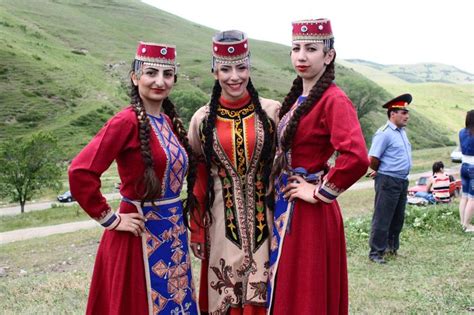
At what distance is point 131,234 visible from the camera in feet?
10.6

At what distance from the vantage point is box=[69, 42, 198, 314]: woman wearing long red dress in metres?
3.11

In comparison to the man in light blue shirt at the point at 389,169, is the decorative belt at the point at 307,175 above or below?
above

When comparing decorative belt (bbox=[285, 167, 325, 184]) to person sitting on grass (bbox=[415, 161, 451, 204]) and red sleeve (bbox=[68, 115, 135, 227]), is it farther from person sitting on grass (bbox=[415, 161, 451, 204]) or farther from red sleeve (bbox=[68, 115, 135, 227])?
person sitting on grass (bbox=[415, 161, 451, 204])

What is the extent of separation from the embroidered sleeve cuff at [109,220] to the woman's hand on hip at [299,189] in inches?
40.7

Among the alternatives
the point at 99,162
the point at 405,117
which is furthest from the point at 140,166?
the point at 405,117

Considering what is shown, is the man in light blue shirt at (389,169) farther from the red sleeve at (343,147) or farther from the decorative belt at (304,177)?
the red sleeve at (343,147)

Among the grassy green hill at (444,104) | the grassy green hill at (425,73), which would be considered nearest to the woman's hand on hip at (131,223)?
the grassy green hill at (444,104)

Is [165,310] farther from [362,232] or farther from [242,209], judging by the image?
[362,232]

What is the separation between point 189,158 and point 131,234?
2.10 ft

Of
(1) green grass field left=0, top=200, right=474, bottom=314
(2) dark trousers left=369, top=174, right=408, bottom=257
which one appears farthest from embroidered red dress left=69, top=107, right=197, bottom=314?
(2) dark trousers left=369, top=174, right=408, bottom=257

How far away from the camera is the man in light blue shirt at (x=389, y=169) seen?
22.6 ft

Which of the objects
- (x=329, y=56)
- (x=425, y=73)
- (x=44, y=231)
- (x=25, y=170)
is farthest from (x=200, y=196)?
(x=425, y=73)

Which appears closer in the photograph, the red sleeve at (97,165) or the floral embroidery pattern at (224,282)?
the red sleeve at (97,165)

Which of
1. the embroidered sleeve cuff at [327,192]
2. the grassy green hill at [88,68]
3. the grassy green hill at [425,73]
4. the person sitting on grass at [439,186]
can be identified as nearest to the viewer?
the embroidered sleeve cuff at [327,192]
